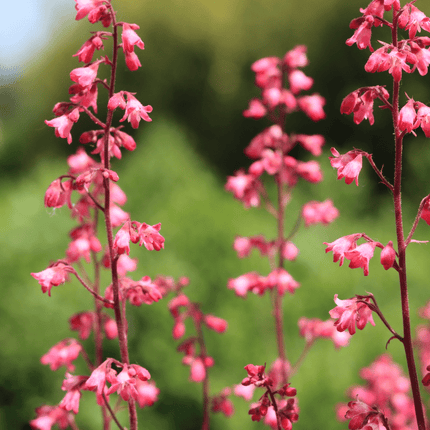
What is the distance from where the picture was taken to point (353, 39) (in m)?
0.84

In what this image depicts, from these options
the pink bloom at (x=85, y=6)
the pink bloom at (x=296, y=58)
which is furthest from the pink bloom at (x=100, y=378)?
the pink bloom at (x=296, y=58)

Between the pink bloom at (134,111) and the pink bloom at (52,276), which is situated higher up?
the pink bloom at (134,111)

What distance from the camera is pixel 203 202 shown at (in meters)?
3.25

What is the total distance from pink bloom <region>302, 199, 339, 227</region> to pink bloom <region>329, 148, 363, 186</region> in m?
0.72

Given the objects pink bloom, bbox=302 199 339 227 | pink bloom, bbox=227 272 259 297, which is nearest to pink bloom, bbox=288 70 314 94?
pink bloom, bbox=302 199 339 227

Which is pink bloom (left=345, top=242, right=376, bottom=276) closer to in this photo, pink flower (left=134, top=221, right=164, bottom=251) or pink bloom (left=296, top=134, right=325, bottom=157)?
pink flower (left=134, top=221, right=164, bottom=251)

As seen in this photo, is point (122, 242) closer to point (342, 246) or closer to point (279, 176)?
point (342, 246)

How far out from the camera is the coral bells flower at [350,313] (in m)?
0.83

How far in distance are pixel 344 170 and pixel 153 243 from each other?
0.36 metres

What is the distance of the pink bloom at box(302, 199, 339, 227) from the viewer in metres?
1.58

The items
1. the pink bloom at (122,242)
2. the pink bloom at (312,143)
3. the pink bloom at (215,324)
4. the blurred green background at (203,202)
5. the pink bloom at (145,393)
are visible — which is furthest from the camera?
the blurred green background at (203,202)

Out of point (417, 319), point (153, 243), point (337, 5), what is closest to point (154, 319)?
point (417, 319)

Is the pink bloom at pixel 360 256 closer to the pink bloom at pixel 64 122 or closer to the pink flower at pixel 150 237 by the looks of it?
the pink flower at pixel 150 237

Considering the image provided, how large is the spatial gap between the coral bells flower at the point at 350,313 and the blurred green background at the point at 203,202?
0.67ft
